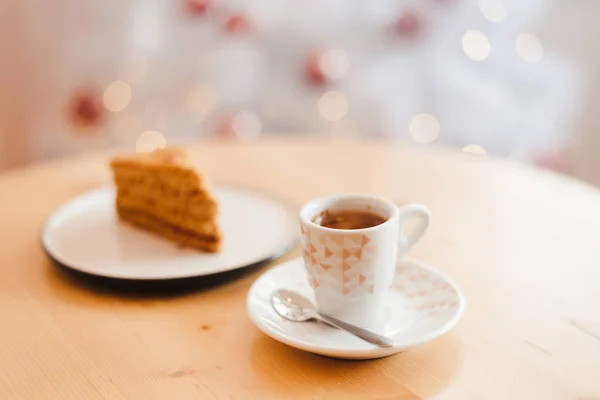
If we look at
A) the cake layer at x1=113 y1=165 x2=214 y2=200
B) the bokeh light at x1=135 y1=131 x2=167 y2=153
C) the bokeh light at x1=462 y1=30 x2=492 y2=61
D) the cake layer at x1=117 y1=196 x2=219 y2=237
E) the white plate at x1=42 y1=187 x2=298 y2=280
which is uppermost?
the bokeh light at x1=462 y1=30 x2=492 y2=61

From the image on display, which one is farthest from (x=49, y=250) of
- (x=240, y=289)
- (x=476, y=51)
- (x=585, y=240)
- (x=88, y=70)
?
(x=476, y=51)

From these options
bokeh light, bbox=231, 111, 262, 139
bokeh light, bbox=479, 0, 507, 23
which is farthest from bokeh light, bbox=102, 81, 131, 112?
bokeh light, bbox=479, 0, 507, 23

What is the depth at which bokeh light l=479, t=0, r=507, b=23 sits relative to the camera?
1888 millimetres

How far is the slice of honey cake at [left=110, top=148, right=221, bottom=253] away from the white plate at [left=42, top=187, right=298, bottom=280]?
0.02 meters

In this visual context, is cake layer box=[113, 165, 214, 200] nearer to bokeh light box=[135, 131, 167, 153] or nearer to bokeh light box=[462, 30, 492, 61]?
bokeh light box=[135, 131, 167, 153]

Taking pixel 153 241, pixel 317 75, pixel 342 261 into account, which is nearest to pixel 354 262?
pixel 342 261

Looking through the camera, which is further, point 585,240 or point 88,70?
point 88,70

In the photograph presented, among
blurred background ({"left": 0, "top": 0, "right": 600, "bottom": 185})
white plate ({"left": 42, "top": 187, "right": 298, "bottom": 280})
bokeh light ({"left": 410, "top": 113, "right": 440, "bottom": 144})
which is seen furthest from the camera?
bokeh light ({"left": 410, "top": 113, "right": 440, "bottom": 144})

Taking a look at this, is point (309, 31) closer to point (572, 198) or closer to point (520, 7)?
point (520, 7)

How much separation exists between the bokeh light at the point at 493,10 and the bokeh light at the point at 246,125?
0.69 meters

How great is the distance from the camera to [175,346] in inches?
29.7

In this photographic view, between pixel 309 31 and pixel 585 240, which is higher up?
pixel 309 31

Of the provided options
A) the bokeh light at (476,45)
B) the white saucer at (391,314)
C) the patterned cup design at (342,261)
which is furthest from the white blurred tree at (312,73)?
the patterned cup design at (342,261)

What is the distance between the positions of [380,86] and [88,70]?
0.80m
